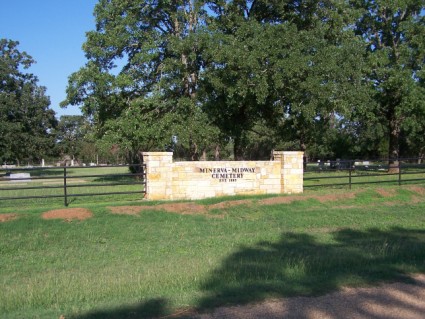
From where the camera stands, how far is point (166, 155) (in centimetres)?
1488

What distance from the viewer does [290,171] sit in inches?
648

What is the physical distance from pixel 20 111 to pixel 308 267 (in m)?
40.4

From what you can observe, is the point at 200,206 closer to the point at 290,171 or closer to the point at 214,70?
the point at 290,171

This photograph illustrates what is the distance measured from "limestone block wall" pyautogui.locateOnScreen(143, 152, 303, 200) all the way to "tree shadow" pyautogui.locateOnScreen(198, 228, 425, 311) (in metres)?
5.77

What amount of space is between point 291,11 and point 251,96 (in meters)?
6.28

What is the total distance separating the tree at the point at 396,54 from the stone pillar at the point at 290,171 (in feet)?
53.6

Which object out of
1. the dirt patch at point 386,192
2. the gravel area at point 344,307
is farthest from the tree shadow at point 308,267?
the dirt patch at point 386,192

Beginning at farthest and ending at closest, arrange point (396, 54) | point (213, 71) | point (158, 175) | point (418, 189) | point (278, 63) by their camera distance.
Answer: point (396, 54) → point (213, 71) → point (278, 63) → point (418, 189) → point (158, 175)

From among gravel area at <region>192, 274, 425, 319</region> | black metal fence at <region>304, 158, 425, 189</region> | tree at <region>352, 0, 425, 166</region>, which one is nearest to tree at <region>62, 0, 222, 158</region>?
black metal fence at <region>304, 158, 425, 189</region>

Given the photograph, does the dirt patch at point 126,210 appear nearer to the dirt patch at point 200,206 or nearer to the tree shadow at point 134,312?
the dirt patch at point 200,206

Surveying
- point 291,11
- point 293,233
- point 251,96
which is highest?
point 291,11

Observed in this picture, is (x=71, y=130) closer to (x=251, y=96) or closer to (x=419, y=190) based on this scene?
(x=251, y=96)

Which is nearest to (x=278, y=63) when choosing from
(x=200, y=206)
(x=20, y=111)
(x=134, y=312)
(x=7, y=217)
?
(x=200, y=206)

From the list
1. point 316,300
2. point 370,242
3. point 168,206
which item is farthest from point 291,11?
point 316,300
